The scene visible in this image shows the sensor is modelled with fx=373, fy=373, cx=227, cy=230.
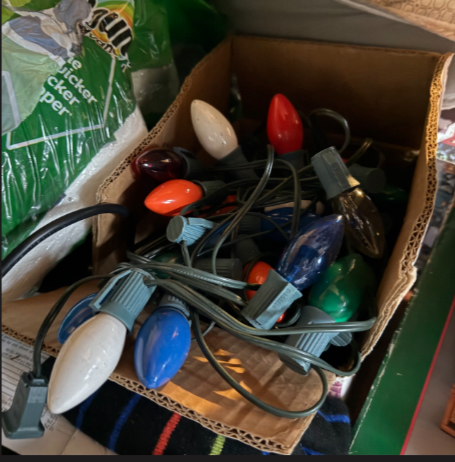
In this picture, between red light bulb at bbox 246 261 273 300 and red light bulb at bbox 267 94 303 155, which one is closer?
red light bulb at bbox 246 261 273 300

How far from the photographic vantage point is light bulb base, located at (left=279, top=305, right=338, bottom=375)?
0.39 metres

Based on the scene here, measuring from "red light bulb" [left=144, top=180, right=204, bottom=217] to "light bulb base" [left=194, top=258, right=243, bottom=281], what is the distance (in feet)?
0.29

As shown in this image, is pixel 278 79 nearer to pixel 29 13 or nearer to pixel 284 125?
pixel 284 125

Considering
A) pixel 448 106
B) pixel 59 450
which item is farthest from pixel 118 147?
pixel 448 106

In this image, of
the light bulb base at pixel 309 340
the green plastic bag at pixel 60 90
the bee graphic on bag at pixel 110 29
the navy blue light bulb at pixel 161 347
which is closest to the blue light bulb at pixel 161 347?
the navy blue light bulb at pixel 161 347

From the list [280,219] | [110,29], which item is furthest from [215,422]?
[110,29]

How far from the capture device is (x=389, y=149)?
660 millimetres

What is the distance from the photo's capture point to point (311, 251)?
1.31ft

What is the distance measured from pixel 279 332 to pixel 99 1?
0.51 m

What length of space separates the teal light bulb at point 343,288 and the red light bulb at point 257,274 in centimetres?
6

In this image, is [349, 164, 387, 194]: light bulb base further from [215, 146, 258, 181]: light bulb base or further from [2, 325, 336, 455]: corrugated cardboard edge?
[2, 325, 336, 455]: corrugated cardboard edge

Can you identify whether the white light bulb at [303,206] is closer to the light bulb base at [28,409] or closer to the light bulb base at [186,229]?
the light bulb base at [186,229]

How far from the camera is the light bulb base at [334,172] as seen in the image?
1.48 ft

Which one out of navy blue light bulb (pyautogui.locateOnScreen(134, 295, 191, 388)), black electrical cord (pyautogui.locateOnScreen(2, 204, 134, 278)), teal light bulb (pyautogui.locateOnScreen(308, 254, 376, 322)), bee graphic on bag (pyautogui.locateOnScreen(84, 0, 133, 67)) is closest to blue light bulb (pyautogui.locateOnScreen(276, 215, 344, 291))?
teal light bulb (pyautogui.locateOnScreen(308, 254, 376, 322))
